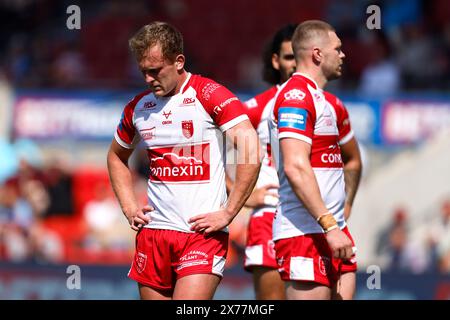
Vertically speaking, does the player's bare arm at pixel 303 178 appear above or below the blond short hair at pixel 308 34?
below

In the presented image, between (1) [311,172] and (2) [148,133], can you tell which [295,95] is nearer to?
(1) [311,172]

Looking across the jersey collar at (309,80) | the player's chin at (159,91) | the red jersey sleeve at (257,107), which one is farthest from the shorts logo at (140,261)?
the red jersey sleeve at (257,107)

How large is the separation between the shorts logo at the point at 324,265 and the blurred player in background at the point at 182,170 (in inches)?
24.2

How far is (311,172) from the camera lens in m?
5.96

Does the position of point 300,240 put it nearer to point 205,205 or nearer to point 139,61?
point 205,205

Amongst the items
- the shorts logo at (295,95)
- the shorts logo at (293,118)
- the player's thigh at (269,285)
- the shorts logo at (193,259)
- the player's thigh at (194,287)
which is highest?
the shorts logo at (295,95)

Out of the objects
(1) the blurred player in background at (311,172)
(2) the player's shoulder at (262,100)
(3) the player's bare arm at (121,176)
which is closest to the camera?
(1) the blurred player in background at (311,172)

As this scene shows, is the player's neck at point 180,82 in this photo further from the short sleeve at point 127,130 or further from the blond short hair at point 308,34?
the blond short hair at point 308,34

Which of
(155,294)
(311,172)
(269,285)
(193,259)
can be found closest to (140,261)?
(155,294)

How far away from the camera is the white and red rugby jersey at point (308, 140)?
6.09 metres

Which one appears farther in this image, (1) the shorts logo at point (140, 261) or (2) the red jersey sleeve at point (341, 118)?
(2) the red jersey sleeve at point (341, 118)

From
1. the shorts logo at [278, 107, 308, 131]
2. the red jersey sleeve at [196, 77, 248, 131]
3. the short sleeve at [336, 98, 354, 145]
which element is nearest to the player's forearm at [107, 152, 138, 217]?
the red jersey sleeve at [196, 77, 248, 131]

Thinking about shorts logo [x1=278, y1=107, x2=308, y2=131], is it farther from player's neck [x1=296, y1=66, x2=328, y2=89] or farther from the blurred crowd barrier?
the blurred crowd barrier
